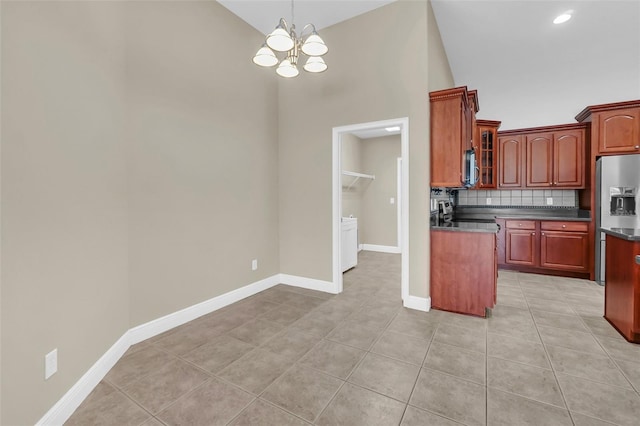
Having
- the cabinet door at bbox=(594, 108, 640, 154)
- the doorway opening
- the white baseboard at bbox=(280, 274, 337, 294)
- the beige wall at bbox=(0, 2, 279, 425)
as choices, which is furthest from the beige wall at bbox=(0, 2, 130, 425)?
the cabinet door at bbox=(594, 108, 640, 154)

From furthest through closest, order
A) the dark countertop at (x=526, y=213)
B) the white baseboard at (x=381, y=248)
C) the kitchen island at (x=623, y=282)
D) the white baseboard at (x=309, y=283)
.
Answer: the white baseboard at (x=381, y=248) < the dark countertop at (x=526, y=213) < the white baseboard at (x=309, y=283) < the kitchen island at (x=623, y=282)

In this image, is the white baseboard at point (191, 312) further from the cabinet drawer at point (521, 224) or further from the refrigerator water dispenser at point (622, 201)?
the refrigerator water dispenser at point (622, 201)

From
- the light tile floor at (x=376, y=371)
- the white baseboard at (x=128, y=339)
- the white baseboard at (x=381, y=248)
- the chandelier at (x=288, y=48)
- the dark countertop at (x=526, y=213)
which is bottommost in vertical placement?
the light tile floor at (x=376, y=371)

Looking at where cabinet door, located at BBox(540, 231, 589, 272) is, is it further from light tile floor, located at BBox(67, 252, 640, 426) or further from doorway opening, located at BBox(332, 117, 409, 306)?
doorway opening, located at BBox(332, 117, 409, 306)

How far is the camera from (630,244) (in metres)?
2.40

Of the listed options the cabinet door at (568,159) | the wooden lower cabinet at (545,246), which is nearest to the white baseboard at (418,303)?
the wooden lower cabinet at (545,246)

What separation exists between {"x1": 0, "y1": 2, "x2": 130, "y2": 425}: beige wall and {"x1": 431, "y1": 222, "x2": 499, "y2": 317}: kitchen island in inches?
119

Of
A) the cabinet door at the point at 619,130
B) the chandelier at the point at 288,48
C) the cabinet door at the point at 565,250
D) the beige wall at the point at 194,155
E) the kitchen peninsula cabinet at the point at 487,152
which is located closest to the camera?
the chandelier at the point at 288,48

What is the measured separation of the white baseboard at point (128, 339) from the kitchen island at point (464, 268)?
2199mm

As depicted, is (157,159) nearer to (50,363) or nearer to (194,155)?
(194,155)

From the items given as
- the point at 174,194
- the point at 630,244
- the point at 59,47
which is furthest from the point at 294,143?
the point at 630,244

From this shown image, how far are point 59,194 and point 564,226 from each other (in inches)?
233

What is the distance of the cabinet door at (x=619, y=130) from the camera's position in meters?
3.84

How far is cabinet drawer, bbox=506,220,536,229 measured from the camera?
4.52 metres
